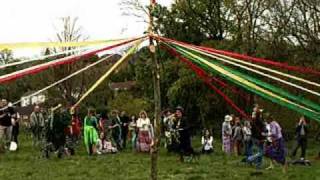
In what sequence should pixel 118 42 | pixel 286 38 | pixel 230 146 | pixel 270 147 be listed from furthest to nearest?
pixel 286 38 → pixel 230 146 → pixel 270 147 → pixel 118 42

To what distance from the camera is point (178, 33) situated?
114ft

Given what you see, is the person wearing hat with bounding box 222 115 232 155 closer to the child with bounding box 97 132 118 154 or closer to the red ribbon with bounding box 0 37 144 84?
the child with bounding box 97 132 118 154

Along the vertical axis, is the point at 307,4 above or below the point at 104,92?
above

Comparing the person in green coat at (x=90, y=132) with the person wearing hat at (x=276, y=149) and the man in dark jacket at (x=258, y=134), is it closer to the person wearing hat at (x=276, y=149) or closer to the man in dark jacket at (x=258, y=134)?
the man in dark jacket at (x=258, y=134)

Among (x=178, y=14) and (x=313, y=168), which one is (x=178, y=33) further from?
(x=313, y=168)

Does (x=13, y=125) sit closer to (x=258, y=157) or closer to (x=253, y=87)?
(x=258, y=157)

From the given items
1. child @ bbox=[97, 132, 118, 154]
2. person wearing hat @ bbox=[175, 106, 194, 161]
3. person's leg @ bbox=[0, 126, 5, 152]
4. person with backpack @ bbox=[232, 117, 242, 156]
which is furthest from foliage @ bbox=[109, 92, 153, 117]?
person wearing hat @ bbox=[175, 106, 194, 161]

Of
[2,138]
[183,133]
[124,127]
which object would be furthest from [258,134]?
[2,138]

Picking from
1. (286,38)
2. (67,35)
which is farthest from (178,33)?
(286,38)

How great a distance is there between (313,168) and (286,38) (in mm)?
11829

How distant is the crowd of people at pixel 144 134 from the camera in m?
14.9

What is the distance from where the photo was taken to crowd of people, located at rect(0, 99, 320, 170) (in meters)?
14.9

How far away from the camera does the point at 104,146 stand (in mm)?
18984

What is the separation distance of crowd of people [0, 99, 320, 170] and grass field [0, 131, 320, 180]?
40 centimetres
